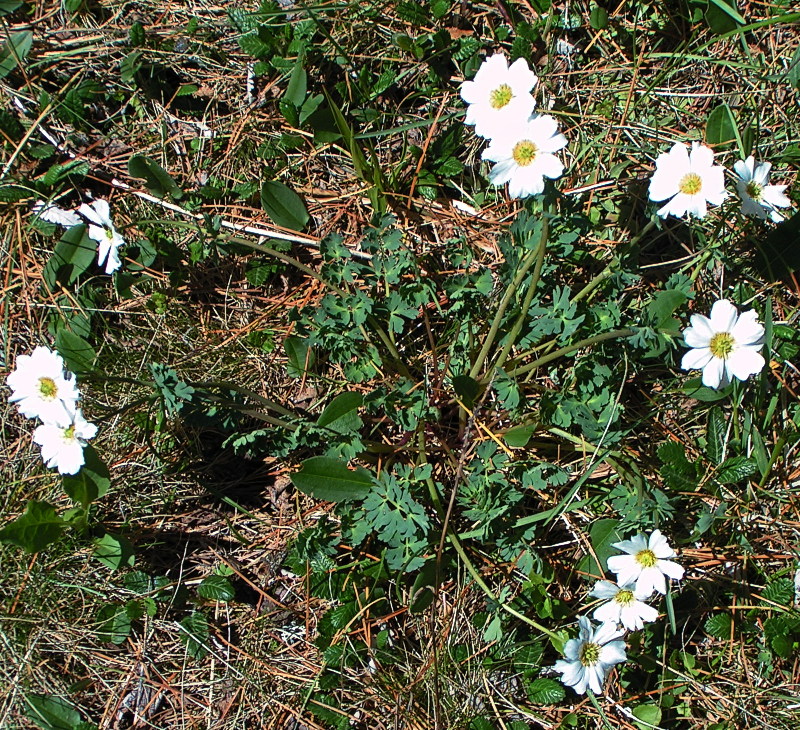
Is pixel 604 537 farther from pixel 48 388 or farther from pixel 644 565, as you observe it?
Answer: pixel 48 388

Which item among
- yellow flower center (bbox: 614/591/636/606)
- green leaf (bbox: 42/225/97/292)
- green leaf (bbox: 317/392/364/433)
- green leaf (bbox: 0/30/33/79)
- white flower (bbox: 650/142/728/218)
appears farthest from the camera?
green leaf (bbox: 0/30/33/79)

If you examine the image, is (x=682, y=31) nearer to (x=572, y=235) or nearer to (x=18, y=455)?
Answer: (x=572, y=235)

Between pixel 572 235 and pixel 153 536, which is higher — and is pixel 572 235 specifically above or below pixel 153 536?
above

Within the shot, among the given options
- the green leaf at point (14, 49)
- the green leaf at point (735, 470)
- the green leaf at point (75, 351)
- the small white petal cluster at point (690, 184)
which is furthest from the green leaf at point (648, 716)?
the green leaf at point (14, 49)

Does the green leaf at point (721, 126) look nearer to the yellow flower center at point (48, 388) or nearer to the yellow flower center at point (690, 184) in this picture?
the yellow flower center at point (690, 184)

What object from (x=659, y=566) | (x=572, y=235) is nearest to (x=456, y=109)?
(x=572, y=235)

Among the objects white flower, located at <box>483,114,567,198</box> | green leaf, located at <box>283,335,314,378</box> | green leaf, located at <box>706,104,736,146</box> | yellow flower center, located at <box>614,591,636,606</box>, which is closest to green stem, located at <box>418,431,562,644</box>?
yellow flower center, located at <box>614,591,636,606</box>

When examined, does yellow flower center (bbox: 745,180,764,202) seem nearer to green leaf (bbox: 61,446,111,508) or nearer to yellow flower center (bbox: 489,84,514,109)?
yellow flower center (bbox: 489,84,514,109)
